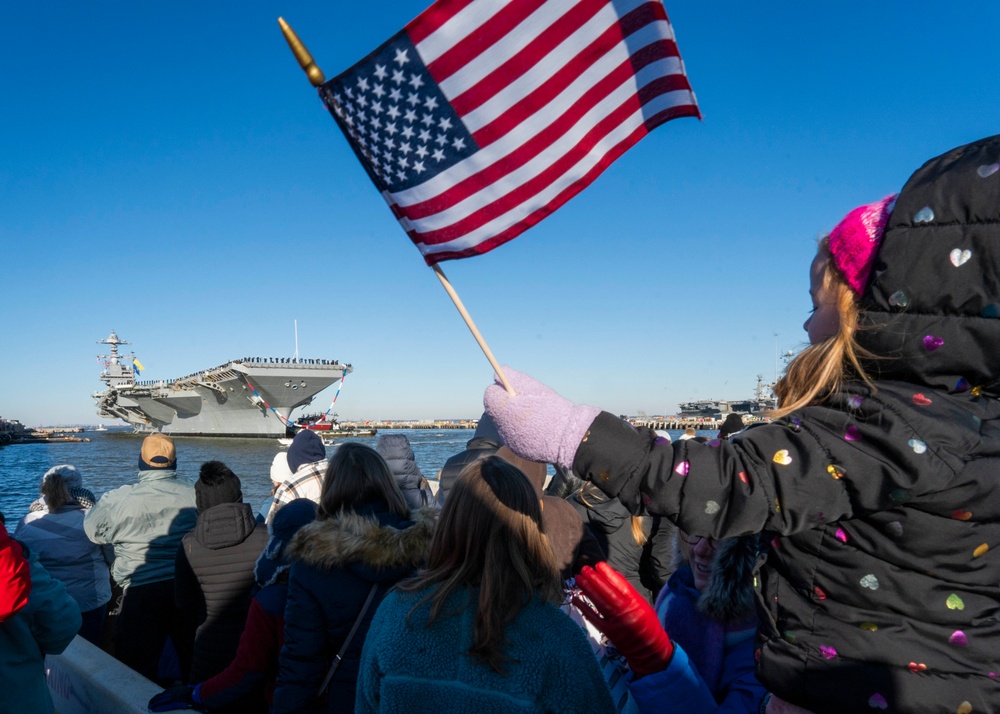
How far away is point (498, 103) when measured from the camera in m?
1.98

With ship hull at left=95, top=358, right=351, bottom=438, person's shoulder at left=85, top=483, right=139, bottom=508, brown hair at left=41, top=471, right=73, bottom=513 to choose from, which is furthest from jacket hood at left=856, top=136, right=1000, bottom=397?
ship hull at left=95, top=358, right=351, bottom=438

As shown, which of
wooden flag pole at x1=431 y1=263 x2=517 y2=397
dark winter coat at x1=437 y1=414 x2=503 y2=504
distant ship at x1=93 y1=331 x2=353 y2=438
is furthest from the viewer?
distant ship at x1=93 y1=331 x2=353 y2=438

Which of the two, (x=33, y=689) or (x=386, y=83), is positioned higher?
(x=386, y=83)

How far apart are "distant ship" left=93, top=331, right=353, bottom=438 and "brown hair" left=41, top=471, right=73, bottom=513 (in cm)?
4041

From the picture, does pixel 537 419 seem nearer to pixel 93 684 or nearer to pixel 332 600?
pixel 332 600

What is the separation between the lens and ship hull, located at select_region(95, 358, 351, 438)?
43.9 metres

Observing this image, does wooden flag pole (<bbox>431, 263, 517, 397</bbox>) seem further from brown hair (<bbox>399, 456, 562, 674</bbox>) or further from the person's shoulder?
the person's shoulder

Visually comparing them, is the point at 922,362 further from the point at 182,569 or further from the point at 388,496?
the point at 182,569

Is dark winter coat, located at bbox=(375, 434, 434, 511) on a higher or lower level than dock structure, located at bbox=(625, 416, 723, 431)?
higher

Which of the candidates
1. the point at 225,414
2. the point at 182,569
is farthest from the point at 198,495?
the point at 225,414

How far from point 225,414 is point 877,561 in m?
55.8

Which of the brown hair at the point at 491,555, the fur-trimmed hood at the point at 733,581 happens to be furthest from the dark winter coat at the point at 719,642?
the brown hair at the point at 491,555

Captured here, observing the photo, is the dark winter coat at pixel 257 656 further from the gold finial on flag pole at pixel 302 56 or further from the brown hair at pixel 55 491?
the brown hair at pixel 55 491

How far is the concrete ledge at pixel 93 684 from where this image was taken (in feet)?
10.2
